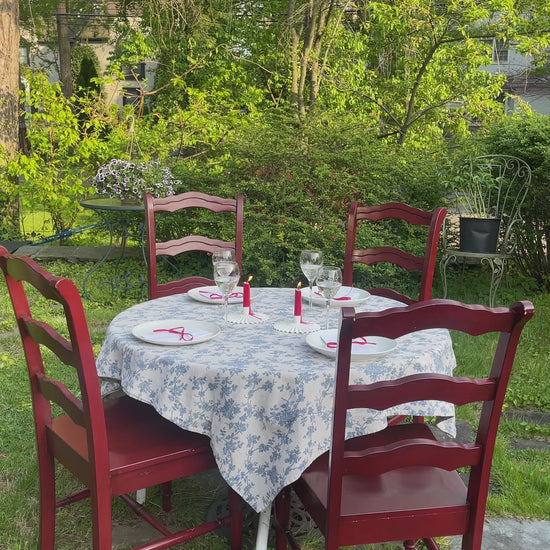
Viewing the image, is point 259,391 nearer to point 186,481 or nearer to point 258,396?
point 258,396

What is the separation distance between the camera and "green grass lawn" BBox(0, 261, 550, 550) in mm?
2629

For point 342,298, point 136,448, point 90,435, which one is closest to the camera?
point 90,435

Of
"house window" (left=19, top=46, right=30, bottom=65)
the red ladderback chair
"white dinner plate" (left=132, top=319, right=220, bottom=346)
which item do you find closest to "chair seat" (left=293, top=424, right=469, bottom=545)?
"white dinner plate" (left=132, top=319, right=220, bottom=346)

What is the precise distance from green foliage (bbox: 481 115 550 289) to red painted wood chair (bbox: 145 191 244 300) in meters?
3.38

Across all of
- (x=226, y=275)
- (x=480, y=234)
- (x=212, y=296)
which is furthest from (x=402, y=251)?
(x=480, y=234)

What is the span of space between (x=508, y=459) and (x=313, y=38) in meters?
7.42

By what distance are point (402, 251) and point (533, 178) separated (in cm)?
314

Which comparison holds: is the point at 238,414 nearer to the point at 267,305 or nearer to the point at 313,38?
the point at 267,305

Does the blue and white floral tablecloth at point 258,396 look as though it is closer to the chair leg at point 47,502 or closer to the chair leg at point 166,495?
the chair leg at point 47,502

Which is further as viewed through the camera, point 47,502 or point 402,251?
point 402,251

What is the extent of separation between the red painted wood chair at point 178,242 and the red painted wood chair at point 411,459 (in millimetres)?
1576

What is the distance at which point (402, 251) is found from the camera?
3285 millimetres

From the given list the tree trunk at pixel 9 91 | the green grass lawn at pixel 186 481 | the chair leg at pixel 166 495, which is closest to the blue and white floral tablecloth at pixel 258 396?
the green grass lawn at pixel 186 481

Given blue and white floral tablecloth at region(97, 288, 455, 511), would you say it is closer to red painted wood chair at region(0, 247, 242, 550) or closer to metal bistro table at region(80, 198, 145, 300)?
red painted wood chair at region(0, 247, 242, 550)
